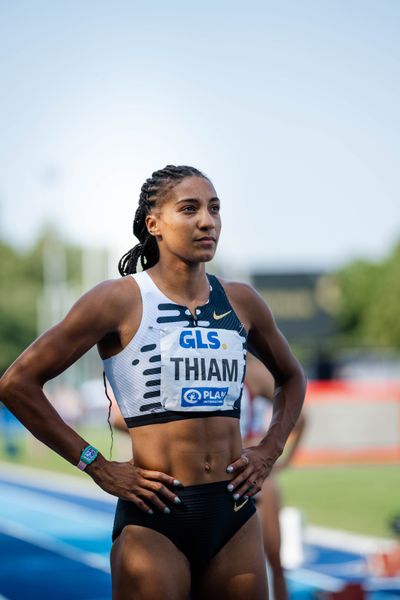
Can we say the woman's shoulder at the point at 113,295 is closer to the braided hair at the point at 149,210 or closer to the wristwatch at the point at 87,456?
the braided hair at the point at 149,210

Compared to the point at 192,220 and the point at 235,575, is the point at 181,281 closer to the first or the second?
the point at 192,220

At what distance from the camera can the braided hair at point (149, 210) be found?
4.47 meters

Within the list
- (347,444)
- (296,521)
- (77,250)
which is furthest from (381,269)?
(296,521)

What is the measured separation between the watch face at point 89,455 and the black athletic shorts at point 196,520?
209mm

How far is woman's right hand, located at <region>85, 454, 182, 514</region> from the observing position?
13.6 ft

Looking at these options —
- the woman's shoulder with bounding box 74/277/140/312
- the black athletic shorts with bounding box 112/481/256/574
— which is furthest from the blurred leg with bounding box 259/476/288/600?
the woman's shoulder with bounding box 74/277/140/312

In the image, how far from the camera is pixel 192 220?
435 cm

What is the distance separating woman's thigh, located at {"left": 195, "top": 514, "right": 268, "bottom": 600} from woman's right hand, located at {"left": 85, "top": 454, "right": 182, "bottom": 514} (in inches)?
11.1

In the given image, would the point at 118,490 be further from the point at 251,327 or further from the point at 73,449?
the point at 251,327

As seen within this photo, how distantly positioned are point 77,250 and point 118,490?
114 meters

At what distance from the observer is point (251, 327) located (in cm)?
465

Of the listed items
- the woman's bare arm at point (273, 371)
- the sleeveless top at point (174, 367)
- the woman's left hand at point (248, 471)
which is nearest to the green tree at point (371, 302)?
the woman's bare arm at point (273, 371)

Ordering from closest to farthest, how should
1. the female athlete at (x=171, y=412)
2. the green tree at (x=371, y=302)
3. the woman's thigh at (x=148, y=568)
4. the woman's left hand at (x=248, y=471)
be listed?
1. the woman's thigh at (x=148, y=568)
2. the female athlete at (x=171, y=412)
3. the woman's left hand at (x=248, y=471)
4. the green tree at (x=371, y=302)

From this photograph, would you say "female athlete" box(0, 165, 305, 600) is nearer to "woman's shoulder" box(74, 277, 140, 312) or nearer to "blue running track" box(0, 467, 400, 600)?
"woman's shoulder" box(74, 277, 140, 312)
